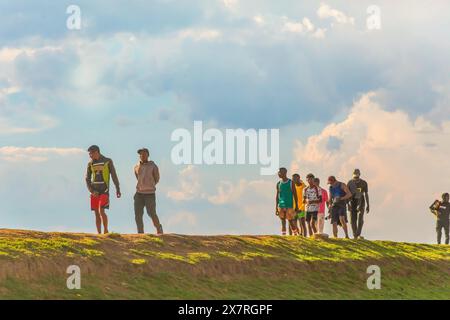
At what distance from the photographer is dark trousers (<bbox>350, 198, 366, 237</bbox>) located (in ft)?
92.5

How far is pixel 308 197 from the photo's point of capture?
86.9 feet

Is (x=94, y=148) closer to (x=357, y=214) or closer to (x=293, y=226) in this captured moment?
(x=293, y=226)

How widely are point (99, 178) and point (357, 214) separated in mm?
9542

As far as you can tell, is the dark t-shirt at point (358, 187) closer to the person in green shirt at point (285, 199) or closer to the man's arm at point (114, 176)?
the person in green shirt at point (285, 199)

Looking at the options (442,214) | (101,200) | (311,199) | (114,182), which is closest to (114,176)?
(114,182)

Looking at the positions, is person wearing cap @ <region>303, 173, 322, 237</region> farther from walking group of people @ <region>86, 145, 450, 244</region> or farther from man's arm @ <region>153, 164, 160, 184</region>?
man's arm @ <region>153, 164, 160, 184</region>

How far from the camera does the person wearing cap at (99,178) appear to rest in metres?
22.2

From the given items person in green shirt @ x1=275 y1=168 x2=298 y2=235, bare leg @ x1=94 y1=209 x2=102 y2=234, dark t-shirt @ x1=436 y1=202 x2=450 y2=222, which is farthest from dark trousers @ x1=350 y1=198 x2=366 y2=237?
bare leg @ x1=94 y1=209 x2=102 y2=234

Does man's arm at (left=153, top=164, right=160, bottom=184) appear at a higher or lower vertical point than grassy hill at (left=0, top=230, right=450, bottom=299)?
higher

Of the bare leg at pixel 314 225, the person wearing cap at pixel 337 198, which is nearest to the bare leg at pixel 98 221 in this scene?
the bare leg at pixel 314 225

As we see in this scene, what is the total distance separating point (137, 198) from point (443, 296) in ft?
29.0

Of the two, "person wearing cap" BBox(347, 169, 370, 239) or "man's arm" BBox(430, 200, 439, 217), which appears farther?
"man's arm" BBox(430, 200, 439, 217)

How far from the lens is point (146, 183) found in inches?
892
